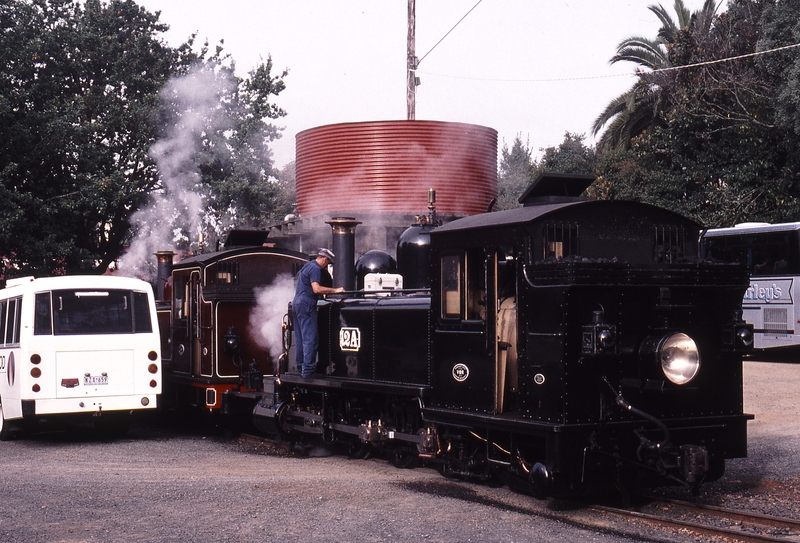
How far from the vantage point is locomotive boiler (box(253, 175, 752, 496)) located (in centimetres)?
726

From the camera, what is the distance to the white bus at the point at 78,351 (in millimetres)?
12281

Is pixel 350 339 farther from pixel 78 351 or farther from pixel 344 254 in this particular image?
pixel 78 351

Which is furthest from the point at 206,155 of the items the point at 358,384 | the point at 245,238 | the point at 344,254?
the point at 358,384

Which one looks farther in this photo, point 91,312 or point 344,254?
point 91,312

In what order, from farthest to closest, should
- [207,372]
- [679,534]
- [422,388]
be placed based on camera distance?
[207,372] < [422,388] < [679,534]

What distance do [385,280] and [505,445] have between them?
10.6 feet

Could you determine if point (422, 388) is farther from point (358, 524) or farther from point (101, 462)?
point (101, 462)

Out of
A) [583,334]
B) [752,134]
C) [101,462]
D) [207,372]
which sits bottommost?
[101,462]

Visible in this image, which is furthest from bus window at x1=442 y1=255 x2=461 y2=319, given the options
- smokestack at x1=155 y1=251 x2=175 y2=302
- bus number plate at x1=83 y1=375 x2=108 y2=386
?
smokestack at x1=155 y1=251 x2=175 y2=302

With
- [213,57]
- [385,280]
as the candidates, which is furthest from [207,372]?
[213,57]

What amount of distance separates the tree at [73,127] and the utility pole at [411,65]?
7244 mm

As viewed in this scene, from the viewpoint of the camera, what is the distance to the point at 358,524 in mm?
7254

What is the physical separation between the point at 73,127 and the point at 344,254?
14.6 meters

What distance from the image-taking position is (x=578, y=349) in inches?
286
